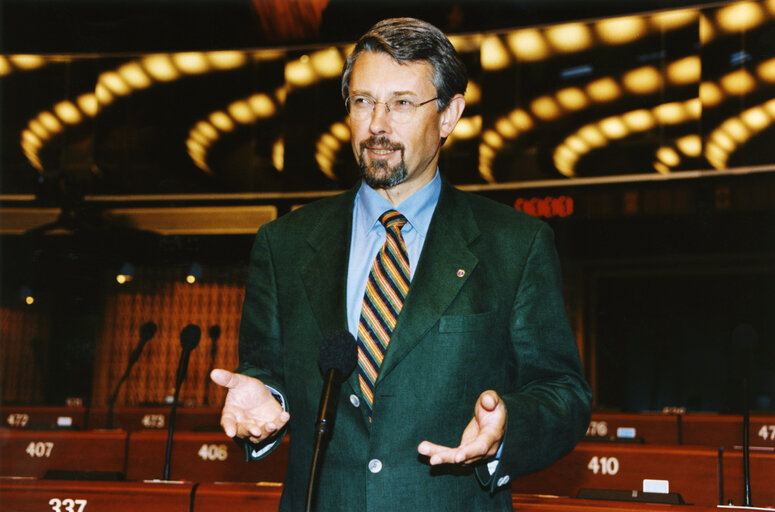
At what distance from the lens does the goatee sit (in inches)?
62.0

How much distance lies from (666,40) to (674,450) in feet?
21.9

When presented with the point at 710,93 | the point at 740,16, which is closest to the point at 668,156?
the point at 710,93

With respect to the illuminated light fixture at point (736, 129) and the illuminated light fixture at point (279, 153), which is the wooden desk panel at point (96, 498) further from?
the illuminated light fixture at point (736, 129)

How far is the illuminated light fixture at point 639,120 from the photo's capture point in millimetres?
8812

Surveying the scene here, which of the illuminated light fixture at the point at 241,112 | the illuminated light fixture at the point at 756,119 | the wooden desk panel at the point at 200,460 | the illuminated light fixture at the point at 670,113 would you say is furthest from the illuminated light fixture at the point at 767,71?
the wooden desk panel at the point at 200,460

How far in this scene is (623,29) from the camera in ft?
29.4

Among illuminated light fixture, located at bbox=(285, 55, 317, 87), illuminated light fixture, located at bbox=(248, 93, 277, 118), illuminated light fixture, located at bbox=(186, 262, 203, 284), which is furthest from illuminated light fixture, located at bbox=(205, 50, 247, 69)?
illuminated light fixture, located at bbox=(186, 262, 203, 284)

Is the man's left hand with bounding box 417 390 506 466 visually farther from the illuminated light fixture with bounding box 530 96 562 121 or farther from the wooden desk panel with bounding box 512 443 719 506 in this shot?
the illuminated light fixture with bounding box 530 96 562 121

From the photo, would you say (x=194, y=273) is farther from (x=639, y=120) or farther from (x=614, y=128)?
(x=639, y=120)

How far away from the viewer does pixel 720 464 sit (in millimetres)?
3174

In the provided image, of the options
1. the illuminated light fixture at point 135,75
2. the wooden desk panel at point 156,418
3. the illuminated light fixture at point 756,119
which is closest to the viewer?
the wooden desk panel at point 156,418

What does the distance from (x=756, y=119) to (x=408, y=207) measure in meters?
7.95

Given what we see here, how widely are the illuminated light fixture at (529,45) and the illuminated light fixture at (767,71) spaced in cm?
229

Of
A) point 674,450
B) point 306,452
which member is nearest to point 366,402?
point 306,452
